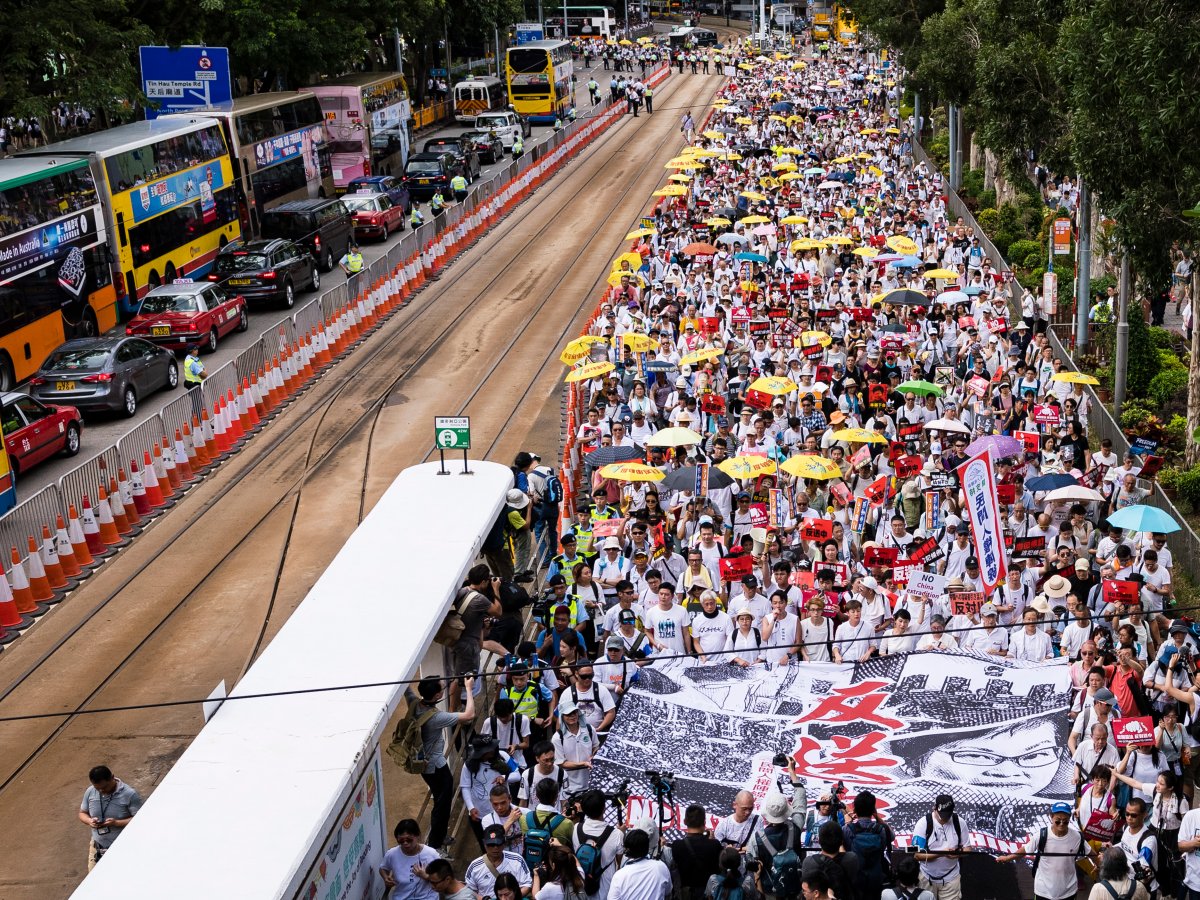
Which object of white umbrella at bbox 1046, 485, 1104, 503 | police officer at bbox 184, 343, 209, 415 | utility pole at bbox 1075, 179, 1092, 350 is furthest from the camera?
utility pole at bbox 1075, 179, 1092, 350

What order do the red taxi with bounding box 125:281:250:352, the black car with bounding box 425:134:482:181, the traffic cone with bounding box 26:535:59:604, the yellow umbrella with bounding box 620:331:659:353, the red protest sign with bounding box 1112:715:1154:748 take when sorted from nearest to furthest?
1. the red protest sign with bounding box 1112:715:1154:748
2. the traffic cone with bounding box 26:535:59:604
3. the yellow umbrella with bounding box 620:331:659:353
4. the red taxi with bounding box 125:281:250:352
5. the black car with bounding box 425:134:482:181

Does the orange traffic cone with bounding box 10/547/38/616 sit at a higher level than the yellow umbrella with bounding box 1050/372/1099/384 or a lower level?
lower

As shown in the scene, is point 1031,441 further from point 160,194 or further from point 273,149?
point 273,149

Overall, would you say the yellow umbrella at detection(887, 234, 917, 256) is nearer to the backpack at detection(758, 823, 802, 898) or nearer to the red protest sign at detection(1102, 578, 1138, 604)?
the red protest sign at detection(1102, 578, 1138, 604)

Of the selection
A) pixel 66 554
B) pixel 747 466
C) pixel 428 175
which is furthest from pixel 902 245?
pixel 428 175

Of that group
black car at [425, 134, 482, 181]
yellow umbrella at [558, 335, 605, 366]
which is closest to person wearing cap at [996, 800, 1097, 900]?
yellow umbrella at [558, 335, 605, 366]

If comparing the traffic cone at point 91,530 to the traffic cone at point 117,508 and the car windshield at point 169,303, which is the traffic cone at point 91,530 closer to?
the traffic cone at point 117,508
